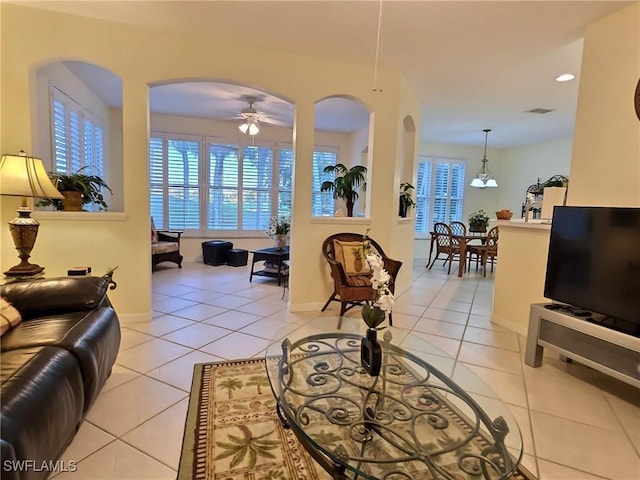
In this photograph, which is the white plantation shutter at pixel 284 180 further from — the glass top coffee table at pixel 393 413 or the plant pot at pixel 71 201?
the glass top coffee table at pixel 393 413

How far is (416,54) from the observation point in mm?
3500

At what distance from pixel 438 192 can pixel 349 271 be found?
546 cm

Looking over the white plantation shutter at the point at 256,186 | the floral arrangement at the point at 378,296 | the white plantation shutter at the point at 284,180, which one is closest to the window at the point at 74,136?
the white plantation shutter at the point at 256,186

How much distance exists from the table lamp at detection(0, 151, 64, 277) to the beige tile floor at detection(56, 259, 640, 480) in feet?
3.16

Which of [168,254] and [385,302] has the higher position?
[385,302]

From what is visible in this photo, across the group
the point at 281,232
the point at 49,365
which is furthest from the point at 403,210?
the point at 49,365

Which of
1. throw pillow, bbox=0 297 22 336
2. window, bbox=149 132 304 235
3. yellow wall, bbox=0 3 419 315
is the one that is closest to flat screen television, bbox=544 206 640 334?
yellow wall, bbox=0 3 419 315

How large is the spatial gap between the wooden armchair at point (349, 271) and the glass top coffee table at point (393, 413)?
1.27 meters

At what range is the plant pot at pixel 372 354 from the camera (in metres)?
1.71

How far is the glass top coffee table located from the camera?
1.22 meters

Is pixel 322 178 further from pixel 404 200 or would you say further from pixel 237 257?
pixel 404 200

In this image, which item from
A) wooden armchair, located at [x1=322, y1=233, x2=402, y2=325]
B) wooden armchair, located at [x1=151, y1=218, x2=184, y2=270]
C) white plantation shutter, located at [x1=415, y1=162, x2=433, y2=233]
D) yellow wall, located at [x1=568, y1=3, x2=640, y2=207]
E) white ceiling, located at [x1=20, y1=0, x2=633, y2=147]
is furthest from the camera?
white plantation shutter, located at [x1=415, y1=162, x2=433, y2=233]

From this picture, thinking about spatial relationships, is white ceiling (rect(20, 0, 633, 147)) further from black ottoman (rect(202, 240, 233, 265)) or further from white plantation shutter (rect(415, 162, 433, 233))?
white plantation shutter (rect(415, 162, 433, 233))

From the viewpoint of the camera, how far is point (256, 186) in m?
7.23
